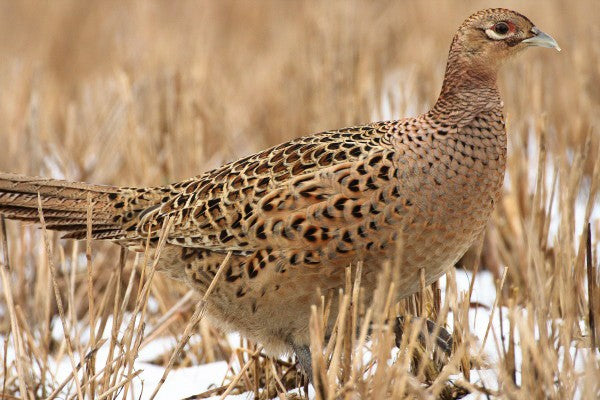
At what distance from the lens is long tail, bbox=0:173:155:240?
3.57 meters

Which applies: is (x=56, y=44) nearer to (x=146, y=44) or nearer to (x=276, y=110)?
(x=146, y=44)

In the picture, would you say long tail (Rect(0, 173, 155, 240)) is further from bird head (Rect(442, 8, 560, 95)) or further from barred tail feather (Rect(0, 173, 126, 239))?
bird head (Rect(442, 8, 560, 95))

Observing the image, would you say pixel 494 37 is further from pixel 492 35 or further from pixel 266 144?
pixel 266 144

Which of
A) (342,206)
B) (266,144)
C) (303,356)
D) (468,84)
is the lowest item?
(303,356)

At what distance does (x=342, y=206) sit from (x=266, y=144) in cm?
306

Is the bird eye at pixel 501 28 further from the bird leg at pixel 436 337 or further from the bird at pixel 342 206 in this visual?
the bird leg at pixel 436 337

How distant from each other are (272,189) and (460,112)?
2.39ft

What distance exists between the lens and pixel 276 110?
6.37 meters

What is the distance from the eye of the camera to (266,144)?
6109 mm

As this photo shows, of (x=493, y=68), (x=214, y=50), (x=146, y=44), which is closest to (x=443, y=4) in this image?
(x=214, y=50)

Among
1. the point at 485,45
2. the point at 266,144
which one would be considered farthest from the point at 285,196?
the point at 266,144

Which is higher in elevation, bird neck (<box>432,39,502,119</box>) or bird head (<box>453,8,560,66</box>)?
bird head (<box>453,8,560,66</box>)

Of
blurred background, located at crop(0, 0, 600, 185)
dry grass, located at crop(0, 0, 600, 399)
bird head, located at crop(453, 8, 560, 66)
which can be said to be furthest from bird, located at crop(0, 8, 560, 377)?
blurred background, located at crop(0, 0, 600, 185)

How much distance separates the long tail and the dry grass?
0.12 meters
